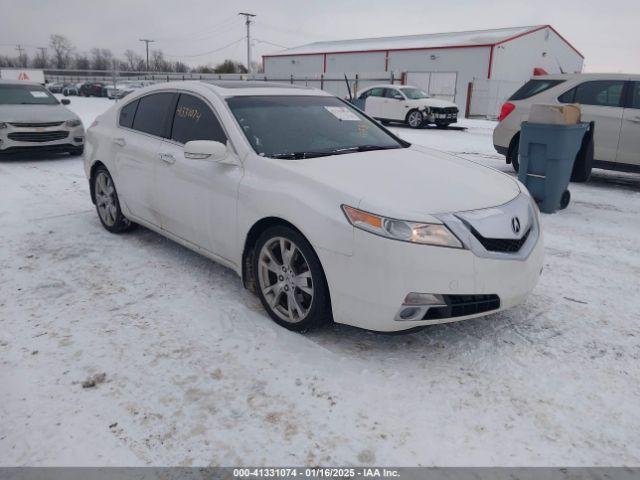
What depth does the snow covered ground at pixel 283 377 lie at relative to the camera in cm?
234

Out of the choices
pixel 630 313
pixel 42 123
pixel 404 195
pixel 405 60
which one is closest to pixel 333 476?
pixel 404 195

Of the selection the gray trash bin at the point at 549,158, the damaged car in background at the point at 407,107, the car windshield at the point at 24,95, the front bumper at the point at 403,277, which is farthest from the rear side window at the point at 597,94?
the damaged car in background at the point at 407,107

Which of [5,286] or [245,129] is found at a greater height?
[245,129]

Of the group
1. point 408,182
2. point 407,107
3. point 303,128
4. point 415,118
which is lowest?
point 408,182

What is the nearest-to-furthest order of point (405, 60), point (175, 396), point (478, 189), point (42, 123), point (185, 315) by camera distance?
1. point (175, 396)
2. point (478, 189)
3. point (185, 315)
4. point (42, 123)
5. point (405, 60)

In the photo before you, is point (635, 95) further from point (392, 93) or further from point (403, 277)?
point (392, 93)

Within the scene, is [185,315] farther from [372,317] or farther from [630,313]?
[630,313]

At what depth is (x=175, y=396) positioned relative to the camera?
8.84 ft

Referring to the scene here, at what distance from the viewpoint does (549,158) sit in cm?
641

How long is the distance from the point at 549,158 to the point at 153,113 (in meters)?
4.83

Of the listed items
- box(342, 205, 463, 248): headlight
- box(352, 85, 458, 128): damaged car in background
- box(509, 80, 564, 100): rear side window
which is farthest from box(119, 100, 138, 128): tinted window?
box(352, 85, 458, 128): damaged car in background

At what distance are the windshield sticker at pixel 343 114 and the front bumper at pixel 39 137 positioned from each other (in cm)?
761

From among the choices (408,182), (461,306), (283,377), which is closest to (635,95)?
(408,182)

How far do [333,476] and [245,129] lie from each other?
2.49 meters
